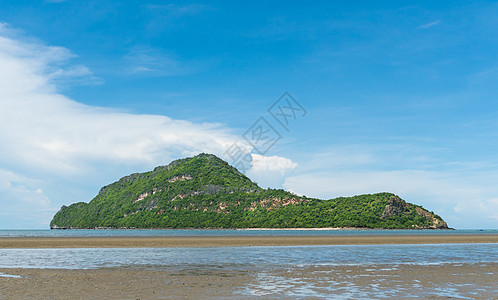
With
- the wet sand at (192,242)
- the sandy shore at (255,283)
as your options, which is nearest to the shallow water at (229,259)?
the sandy shore at (255,283)

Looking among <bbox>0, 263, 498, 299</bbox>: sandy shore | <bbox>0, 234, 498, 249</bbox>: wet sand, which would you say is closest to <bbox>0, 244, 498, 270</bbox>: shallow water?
<bbox>0, 263, 498, 299</bbox>: sandy shore

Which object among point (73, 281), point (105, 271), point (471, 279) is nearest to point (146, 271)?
point (105, 271)

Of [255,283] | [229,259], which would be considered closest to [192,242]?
[229,259]

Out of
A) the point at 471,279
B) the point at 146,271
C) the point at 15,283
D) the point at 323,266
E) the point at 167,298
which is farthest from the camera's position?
the point at 323,266

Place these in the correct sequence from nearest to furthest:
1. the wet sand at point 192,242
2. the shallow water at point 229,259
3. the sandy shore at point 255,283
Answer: the sandy shore at point 255,283, the shallow water at point 229,259, the wet sand at point 192,242

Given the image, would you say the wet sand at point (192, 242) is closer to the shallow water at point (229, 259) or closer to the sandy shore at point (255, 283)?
the shallow water at point (229, 259)

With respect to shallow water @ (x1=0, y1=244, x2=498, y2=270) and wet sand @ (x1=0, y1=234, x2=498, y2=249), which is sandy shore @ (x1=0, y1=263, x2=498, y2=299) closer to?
shallow water @ (x1=0, y1=244, x2=498, y2=270)

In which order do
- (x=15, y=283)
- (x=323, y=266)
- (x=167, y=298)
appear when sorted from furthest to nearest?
1. (x=323, y=266)
2. (x=15, y=283)
3. (x=167, y=298)

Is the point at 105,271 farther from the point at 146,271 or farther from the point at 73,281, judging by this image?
the point at 73,281

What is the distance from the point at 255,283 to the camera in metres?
22.6

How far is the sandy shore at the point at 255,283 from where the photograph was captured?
1897 cm

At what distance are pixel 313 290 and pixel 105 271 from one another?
15.4m

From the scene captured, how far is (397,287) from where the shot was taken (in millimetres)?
21047

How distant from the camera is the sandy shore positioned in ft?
62.2
